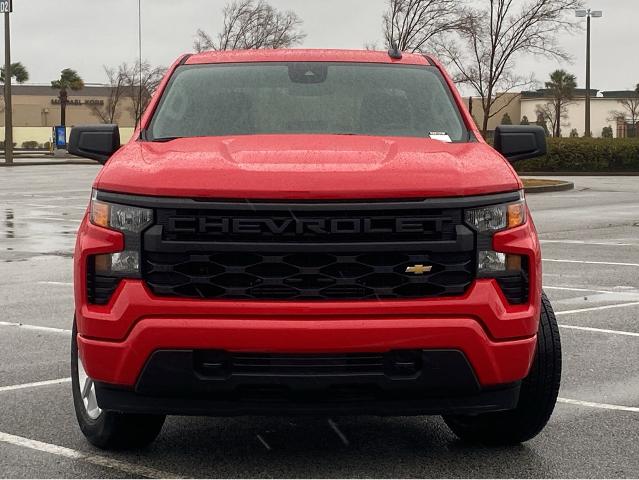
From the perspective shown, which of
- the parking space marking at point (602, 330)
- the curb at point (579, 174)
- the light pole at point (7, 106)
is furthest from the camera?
the light pole at point (7, 106)

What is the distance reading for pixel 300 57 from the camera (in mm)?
6148

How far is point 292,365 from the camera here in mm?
4293

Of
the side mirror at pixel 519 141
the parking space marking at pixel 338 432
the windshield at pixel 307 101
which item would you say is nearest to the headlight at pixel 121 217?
the windshield at pixel 307 101

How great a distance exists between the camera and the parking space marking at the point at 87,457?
15.5 feet

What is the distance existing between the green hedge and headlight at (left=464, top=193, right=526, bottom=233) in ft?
127

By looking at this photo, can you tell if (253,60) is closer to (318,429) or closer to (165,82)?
(165,82)

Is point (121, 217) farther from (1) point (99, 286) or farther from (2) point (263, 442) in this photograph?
(2) point (263, 442)

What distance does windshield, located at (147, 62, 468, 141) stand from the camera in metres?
5.62

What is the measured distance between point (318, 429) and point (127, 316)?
1522mm

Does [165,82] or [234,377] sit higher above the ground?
[165,82]

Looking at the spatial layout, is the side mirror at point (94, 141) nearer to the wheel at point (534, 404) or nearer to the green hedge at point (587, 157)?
the wheel at point (534, 404)

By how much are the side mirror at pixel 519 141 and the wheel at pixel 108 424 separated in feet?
7.43

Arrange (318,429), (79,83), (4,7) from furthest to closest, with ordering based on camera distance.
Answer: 1. (79,83)
2. (4,7)
3. (318,429)

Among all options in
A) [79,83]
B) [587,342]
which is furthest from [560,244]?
[79,83]
